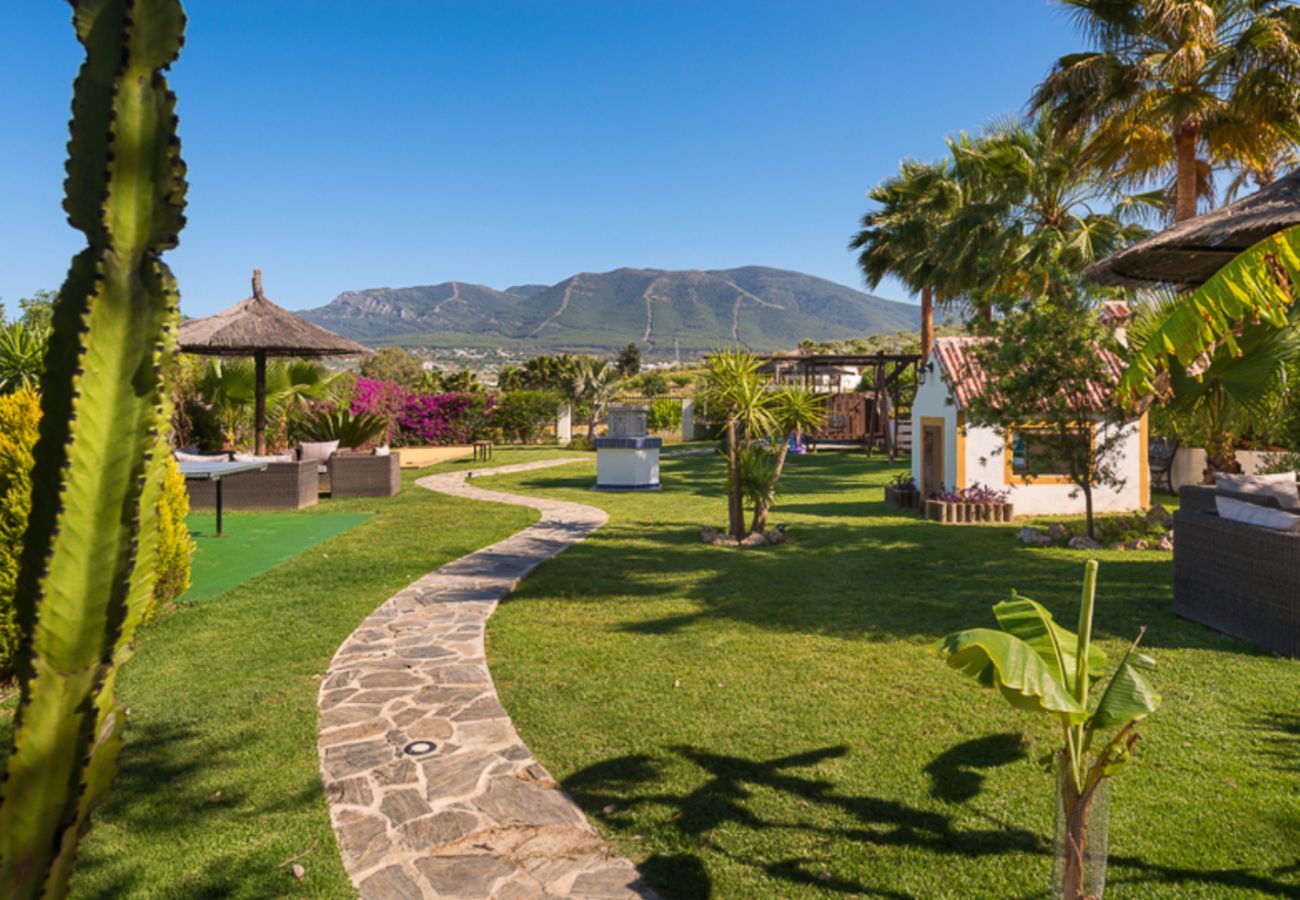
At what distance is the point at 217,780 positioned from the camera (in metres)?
3.99

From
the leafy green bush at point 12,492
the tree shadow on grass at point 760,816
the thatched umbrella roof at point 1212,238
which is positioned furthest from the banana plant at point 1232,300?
the leafy green bush at point 12,492

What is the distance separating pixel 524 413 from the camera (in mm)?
30750

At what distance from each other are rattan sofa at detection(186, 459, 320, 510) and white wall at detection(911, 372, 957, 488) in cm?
1118

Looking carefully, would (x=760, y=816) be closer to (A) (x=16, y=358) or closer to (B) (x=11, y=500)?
(B) (x=11, y=500)

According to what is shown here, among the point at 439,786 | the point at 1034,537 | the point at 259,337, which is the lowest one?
the point at 439,786

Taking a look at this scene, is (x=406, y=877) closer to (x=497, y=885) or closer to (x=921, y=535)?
(x=497, y=885)

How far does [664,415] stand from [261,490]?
21910mm

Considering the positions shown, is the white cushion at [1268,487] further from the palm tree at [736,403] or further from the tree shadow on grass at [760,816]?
the palm tree at [736,403]

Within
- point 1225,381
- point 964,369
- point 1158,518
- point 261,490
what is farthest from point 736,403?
point 261,490

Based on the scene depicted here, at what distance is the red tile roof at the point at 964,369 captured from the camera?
1234 centimetres

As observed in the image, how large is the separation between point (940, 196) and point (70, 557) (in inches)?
957

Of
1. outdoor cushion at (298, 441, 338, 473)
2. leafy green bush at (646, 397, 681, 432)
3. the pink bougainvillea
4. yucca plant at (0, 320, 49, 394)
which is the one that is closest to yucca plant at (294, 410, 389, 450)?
outdoor cushion at (298, 441, 338, 473)

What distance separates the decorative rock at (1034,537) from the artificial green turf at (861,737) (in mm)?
1784

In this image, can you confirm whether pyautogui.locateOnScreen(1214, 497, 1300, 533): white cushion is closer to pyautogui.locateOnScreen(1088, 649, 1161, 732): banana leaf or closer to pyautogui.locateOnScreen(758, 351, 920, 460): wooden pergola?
pyautogui.locateOnScreen(1088, 649, 1161, 732): banana leaf
